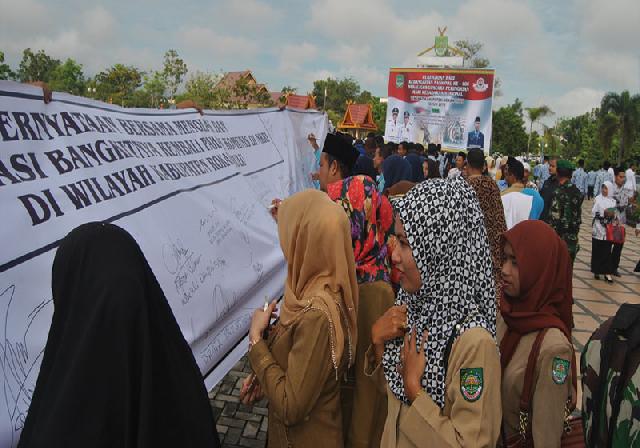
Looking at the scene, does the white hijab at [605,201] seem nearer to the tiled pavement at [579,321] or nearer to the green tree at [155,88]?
the tiled pavement at [579,321]

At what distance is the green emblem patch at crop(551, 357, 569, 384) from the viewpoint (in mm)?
1570

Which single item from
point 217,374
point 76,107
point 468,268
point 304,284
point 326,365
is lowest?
point 217,374

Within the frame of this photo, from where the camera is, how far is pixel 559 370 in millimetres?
1580

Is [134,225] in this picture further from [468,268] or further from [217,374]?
[468,268]

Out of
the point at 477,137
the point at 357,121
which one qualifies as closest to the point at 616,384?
the point at 477,137

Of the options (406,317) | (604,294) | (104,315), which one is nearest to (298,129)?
(406,317)

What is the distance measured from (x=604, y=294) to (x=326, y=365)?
21.4ft

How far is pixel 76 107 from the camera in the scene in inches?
69.6

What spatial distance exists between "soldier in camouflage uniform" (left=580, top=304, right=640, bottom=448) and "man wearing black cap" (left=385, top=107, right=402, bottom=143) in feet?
33.9

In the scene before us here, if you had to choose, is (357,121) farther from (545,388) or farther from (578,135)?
(578,135)

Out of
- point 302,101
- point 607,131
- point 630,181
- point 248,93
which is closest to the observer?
point 630,181

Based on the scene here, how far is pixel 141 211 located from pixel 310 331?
806 millimetres
